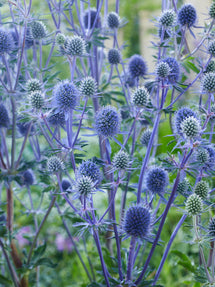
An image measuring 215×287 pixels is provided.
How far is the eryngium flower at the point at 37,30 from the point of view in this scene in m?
1.57

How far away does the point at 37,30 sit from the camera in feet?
5.16

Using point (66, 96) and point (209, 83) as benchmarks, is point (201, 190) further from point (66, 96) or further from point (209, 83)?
point (66, 96)

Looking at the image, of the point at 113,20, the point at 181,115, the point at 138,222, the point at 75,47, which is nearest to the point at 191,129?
the point at 181,115

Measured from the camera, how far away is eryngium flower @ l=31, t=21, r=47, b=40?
1.57m

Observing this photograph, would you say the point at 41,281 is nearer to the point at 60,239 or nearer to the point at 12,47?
the point at 60,239

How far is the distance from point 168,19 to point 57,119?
0.65 metres

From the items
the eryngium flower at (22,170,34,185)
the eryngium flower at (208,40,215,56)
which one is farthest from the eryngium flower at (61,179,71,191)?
the eryngium flower at (208,40,215,56)

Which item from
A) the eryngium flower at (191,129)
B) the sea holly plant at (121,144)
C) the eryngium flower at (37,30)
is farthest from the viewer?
the eryngium flower at (37,30)

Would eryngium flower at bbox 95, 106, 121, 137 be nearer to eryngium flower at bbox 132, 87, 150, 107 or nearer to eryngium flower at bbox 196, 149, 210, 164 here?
eryngium flower at bbox 132, 87, 150, 107

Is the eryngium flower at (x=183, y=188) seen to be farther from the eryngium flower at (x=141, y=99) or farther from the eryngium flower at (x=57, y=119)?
the eryngium flower at (x=57, y=119)

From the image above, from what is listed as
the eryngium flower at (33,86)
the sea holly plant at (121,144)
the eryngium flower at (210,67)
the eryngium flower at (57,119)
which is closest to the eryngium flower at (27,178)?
the sea holly plant at (121,144)

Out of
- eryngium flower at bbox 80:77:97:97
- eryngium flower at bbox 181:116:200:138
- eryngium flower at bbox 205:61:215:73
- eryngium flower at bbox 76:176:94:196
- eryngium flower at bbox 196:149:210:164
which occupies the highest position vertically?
eryngium flower at bbox 205:61:215:73

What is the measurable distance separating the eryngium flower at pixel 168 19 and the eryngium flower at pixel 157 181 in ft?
2.09

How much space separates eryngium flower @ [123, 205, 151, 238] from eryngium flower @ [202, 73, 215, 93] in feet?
1.70
